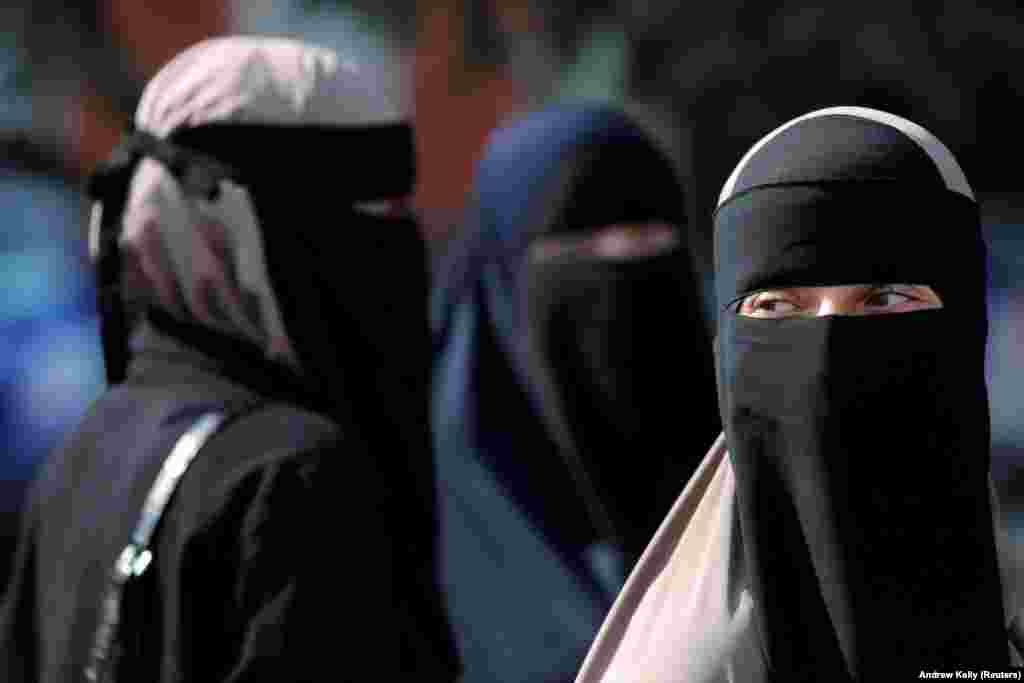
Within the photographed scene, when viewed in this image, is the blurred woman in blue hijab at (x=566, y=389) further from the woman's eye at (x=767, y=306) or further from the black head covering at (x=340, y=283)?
the woman's eye at (x=767, y=306)

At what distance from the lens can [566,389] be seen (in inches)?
138

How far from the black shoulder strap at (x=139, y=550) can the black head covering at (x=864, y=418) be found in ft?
1.97

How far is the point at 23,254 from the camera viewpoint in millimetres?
4398

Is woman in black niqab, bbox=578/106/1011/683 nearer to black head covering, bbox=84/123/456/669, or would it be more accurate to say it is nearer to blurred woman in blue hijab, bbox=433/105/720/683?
black head covering, bbox=84/123/456/669

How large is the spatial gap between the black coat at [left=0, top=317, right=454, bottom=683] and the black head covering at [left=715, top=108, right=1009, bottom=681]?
1.43 feet

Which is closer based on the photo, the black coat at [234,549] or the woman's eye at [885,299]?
the woman's eye at [885,299]

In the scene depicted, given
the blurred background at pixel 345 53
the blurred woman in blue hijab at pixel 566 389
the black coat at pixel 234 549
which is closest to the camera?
the black coat at pixel 234 549

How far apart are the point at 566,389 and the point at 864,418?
5.61 ft

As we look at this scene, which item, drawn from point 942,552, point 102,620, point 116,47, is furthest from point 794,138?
point 116,47

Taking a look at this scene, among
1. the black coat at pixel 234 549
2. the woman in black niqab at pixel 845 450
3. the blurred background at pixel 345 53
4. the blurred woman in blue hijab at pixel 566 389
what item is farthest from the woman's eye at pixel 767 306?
the blurred background at pixel 345 53

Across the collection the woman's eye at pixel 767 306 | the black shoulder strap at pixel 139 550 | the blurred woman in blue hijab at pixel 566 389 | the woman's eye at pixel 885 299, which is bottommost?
the blurred woman in blue hijab at pixel 566 389

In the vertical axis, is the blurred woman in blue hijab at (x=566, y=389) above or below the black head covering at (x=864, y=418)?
below

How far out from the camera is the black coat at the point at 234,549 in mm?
1980

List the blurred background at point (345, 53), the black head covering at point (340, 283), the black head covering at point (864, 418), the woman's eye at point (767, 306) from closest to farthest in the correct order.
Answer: the black head covering at point (864, 418) < the woman's eye at point (767, 306) < the black head covering at point (340, 283) < the blurred background at point (345, 53)
